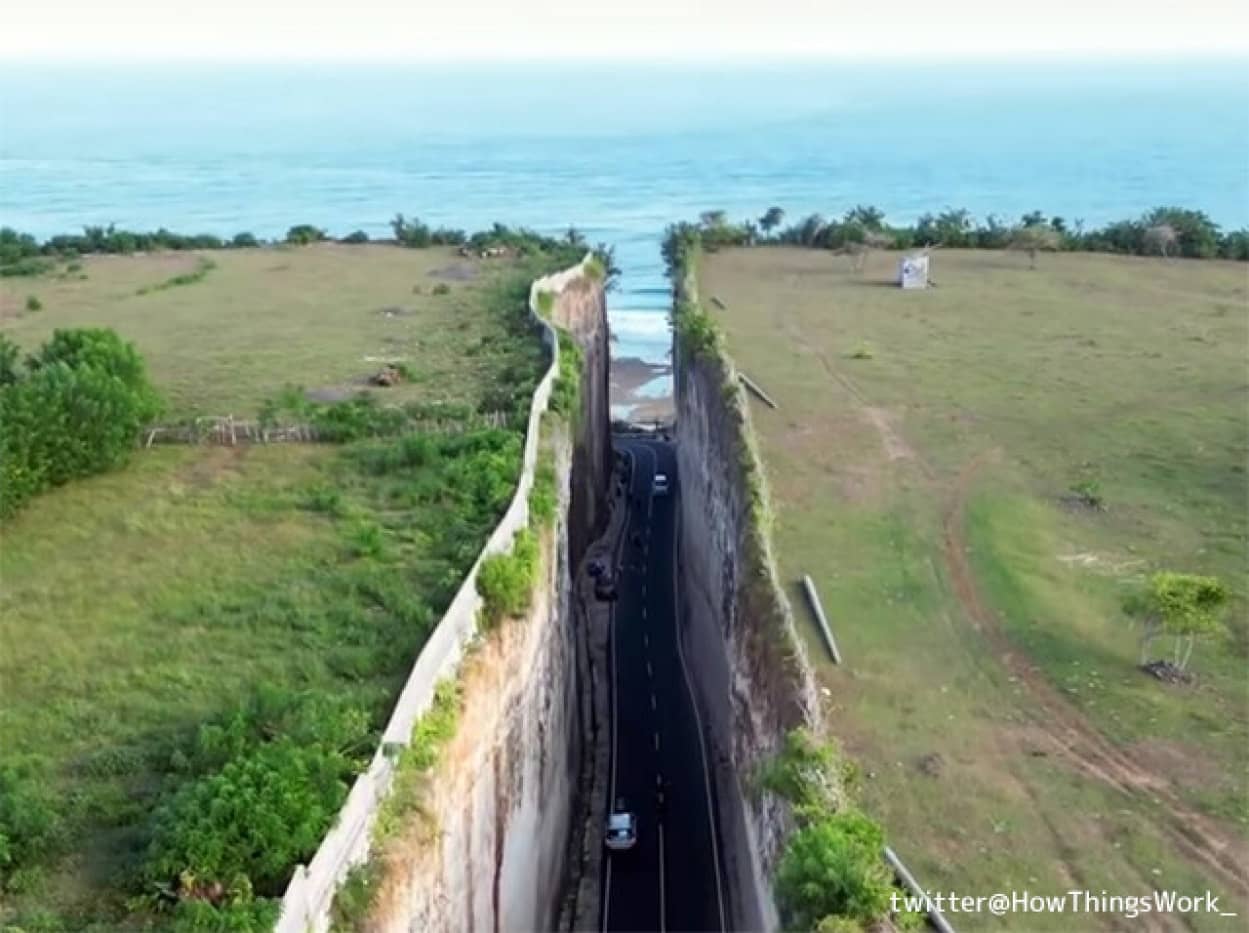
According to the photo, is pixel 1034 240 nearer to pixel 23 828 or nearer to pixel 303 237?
pixel 303 237

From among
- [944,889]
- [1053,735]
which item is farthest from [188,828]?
[1053,735]

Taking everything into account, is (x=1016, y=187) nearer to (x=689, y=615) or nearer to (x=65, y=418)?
(x=689, y=615)

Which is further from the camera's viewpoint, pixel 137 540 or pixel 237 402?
pixel 237 402

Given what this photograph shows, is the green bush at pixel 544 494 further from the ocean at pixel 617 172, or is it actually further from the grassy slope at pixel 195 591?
the ocean at pixel 617 172

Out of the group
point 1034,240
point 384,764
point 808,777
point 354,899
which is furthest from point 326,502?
point 1034,240

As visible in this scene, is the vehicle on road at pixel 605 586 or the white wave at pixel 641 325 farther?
the white wave at pixel 641 325

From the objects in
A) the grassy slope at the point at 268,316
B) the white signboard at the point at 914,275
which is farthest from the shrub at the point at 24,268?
the white signboard at the point at 914,275

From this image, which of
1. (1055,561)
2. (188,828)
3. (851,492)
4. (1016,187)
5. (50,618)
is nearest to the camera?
(188,828)
